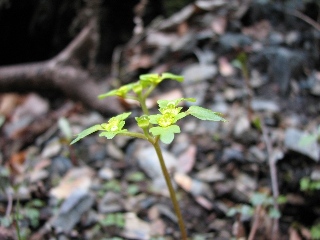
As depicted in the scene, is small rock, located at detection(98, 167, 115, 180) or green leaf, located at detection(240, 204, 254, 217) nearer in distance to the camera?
green leaf, located at detection(240, 204, 254, 217)

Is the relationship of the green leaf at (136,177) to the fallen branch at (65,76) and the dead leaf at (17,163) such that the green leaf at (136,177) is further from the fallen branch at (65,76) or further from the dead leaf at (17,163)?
the fallen branch at (65,76)

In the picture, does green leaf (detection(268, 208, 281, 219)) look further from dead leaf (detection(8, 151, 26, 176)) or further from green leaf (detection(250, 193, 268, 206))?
dead leaf (detection(8, 151, 26, 176))

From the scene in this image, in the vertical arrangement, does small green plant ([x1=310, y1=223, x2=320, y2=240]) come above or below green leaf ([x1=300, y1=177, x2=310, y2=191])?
below

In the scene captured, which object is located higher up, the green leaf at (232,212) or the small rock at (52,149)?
the small rock at (52,149)

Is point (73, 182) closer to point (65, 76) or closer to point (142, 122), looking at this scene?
point (142, 122)

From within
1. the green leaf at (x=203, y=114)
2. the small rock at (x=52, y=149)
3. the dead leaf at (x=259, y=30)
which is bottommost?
the small rock at (x=52, y=149)

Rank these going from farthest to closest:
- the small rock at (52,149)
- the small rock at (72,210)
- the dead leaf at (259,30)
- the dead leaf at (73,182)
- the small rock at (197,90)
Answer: the dead leaf at (259,30)
the small rock at (197,90)
the small rock at (52,149)
the dead leaf at (73,182)
the small rock at (72,210)

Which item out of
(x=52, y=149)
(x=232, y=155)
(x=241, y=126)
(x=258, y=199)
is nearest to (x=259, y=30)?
(x=241, y=126)

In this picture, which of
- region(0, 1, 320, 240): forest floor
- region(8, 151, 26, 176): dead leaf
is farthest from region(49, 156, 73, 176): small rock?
region(8, 151, 26, 176): dead leaf

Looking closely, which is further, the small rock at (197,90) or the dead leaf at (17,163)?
the small rock at (197,90)

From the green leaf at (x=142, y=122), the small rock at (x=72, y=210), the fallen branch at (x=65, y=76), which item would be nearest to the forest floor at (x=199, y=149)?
the small rock at (x=72, y=210)
